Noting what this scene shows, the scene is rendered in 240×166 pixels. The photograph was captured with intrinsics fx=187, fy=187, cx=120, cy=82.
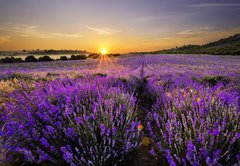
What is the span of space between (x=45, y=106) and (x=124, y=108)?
0.99m

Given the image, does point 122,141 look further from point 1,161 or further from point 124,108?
point 1,161

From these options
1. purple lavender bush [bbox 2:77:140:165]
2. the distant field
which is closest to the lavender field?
purple lavender bush [bbox 2:77:140:165]

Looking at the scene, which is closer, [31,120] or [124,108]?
[31,120]

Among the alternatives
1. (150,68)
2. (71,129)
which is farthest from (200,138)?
(150,68)

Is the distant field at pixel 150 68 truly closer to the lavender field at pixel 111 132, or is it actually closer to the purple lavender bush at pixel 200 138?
the lavender field at pixel 111 132

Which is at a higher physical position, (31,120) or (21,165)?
(31,120)

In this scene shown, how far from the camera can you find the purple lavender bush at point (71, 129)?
1.69m

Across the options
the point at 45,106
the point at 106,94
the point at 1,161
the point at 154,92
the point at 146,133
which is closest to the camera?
the point at 1,161

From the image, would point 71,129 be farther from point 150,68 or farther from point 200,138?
point 150,68

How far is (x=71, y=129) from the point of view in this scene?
1.83 metres

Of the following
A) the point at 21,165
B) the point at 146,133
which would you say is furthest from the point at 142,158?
the point at 21,165

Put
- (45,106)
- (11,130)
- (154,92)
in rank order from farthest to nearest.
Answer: (154,92), (45,106), (11,130)

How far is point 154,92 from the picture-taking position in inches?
144

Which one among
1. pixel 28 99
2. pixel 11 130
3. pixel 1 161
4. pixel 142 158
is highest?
pixel 28 99
